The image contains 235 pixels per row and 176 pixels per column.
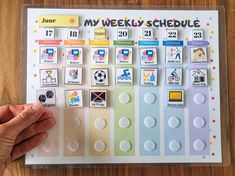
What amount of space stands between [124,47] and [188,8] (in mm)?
Answer: 160

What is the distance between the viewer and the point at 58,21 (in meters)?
→ 0.64

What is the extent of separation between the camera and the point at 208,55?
25.8 inches

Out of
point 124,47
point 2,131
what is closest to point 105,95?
point 124,47

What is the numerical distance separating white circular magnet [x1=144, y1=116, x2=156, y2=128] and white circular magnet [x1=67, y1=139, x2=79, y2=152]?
0.14 meters

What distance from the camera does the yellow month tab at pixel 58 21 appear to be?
64 cm

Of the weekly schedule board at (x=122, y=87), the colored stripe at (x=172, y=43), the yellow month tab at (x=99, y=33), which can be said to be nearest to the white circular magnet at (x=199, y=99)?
the weekly schedule board at (x=122, y=87)

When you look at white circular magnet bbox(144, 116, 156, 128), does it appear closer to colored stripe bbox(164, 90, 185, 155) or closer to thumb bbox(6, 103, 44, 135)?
colored stripe bbox(164, 90, 185, 155)

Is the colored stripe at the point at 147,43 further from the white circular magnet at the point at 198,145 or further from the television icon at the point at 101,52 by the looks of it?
the white circular magnet at the point at 198,145

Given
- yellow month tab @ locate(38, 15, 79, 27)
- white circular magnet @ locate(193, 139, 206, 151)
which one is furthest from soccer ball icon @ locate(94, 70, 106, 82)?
white circular magnet @ locate(193, 139, 206, 151)

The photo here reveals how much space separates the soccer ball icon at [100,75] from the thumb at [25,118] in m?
0.12

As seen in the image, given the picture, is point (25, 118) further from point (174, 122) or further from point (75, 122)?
point (174, 122)

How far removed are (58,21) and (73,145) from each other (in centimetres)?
25

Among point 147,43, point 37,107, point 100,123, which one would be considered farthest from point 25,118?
point 147,43

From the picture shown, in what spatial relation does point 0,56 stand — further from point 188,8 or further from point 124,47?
point 188,8
